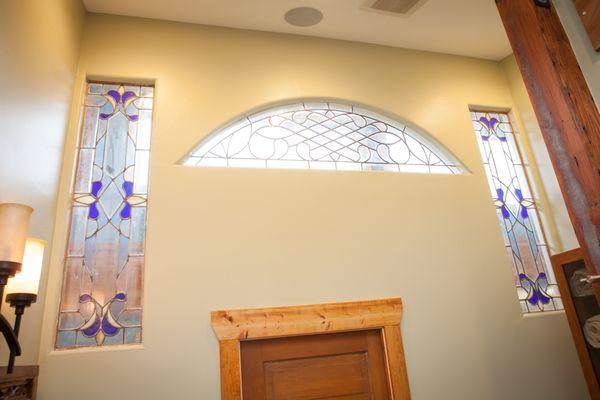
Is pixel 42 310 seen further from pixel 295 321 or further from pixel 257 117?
pixel 257 117

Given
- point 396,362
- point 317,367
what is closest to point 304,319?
point 317,367

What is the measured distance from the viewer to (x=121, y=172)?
2.79m

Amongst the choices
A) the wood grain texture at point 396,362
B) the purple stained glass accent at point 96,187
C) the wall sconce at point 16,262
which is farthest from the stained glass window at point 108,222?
the wood grain texture at point 396,362

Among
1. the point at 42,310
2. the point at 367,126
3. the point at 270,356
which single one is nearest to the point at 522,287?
the point at 367,126

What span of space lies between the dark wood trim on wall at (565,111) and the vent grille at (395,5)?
2.06 m

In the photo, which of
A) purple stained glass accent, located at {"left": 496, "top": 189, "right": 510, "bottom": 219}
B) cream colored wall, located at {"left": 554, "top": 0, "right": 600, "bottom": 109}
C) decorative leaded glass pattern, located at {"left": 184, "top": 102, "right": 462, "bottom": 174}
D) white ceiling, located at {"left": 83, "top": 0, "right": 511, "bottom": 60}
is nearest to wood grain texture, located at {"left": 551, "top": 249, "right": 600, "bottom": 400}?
purple stained glass accent, located at {"left": 496, "top": 189, "right": 510, "bottom": 219}

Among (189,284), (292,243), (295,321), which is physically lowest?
(295,321)

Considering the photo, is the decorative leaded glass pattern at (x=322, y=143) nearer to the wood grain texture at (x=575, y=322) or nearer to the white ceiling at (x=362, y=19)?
the white ceiling at (x=362, y=19)

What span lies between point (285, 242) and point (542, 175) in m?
2.26

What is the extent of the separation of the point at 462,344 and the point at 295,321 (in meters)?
1.14

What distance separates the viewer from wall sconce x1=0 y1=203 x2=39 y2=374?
1718 mm

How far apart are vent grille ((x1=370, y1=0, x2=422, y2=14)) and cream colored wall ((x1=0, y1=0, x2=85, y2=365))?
210 centimetres

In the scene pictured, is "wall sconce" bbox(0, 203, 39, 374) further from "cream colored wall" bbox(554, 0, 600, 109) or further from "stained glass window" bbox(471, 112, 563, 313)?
"stained glass window" bbox(471, 112, 563, 313)

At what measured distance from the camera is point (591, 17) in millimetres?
1171
